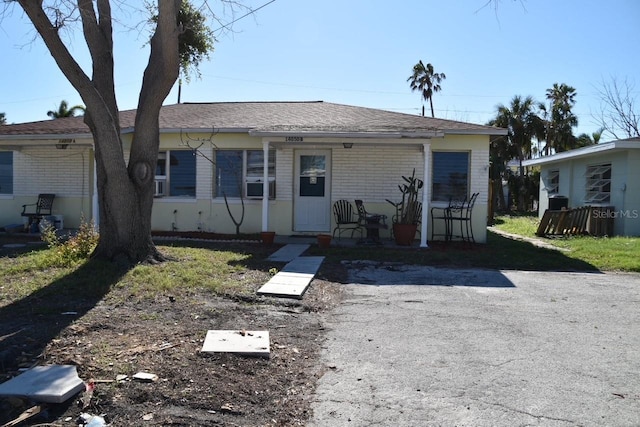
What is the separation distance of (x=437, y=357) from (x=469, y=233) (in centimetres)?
883

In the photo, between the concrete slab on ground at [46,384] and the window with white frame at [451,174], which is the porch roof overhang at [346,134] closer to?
the window with white frame at [451,174]

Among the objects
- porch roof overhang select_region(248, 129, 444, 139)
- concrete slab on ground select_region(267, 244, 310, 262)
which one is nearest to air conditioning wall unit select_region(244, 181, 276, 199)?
porch roof overhang select_region(248, 129, 444, 139)

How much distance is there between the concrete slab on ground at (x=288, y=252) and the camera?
9.35m

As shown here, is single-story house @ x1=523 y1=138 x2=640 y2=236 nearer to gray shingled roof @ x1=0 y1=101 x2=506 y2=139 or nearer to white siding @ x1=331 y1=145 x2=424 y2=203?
gray shingled roof @ x1=0 y1=101 x2=506 y2=139

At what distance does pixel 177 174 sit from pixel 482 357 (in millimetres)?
10691

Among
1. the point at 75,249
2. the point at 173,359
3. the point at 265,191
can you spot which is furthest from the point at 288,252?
the point at 173,359

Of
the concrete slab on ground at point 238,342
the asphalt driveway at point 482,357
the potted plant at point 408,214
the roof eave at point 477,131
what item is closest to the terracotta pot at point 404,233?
the potted plant at point 408,214

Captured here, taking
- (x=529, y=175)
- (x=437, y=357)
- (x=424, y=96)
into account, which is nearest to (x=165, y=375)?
(x=437, y=357)

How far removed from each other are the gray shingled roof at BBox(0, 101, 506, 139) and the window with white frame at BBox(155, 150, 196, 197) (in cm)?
81

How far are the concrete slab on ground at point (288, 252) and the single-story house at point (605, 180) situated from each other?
10.1 meters

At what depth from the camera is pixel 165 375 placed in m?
3.71

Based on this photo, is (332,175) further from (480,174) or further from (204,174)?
(480,174)

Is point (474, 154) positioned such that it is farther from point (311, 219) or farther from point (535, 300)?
point (535, 300)
